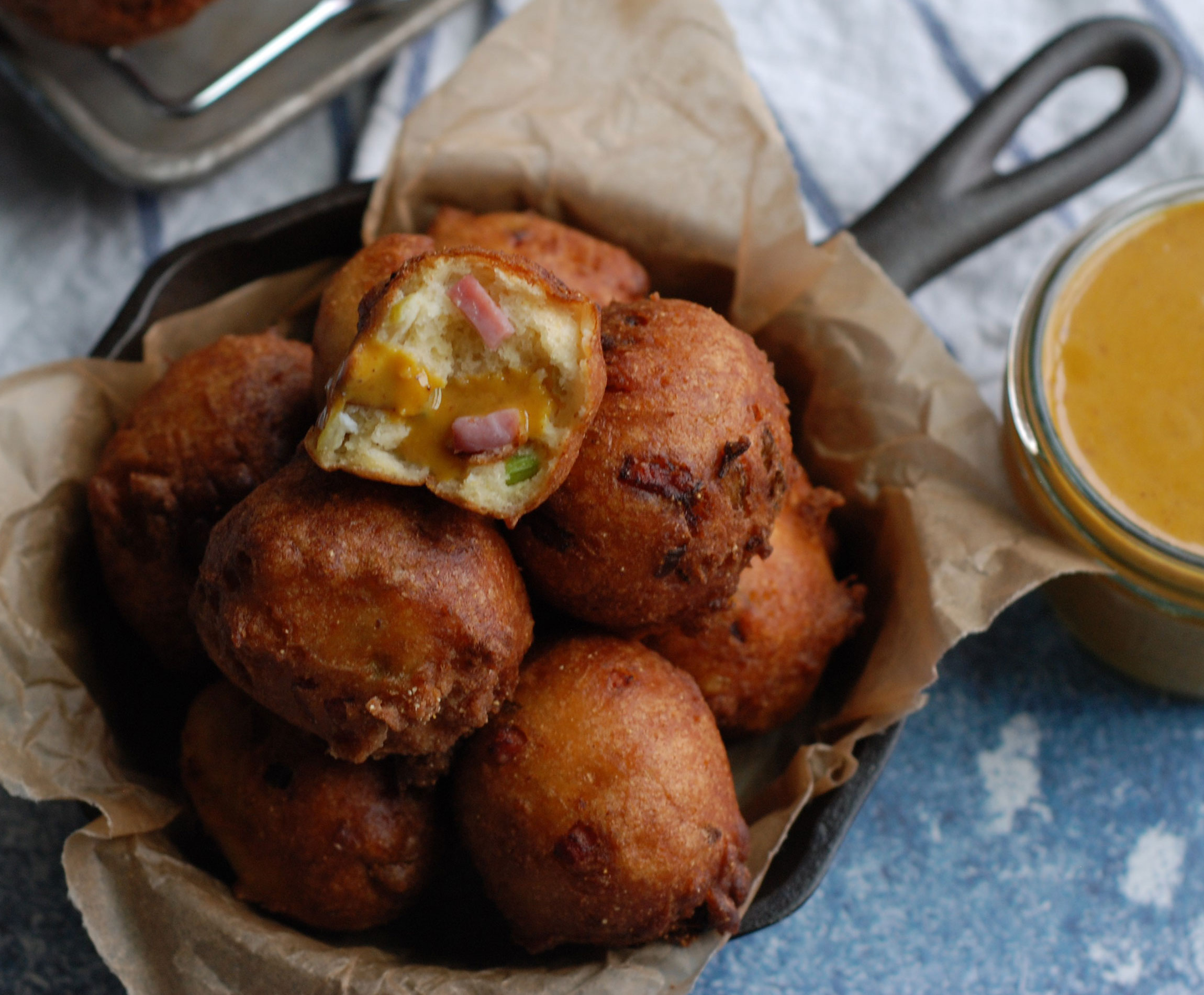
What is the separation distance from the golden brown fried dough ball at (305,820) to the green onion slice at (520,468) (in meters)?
0.39

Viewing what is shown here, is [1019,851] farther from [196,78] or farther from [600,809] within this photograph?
[196,78]

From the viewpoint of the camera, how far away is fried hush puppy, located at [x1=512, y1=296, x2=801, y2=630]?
120 cm

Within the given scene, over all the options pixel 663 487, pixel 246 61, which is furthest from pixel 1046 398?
pixel 246 61

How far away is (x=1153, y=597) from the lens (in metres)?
1.56

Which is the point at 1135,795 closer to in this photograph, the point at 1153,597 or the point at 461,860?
the point at 1153,597

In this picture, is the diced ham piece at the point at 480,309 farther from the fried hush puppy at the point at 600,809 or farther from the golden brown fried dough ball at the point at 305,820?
the golden brown fried dough ball at the point at 305,820

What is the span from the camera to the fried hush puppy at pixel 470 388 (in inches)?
43.1

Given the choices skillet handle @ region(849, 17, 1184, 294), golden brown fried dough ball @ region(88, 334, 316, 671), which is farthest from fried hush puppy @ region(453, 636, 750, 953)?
skillet handle @ region(849, 17, 1184, 294)

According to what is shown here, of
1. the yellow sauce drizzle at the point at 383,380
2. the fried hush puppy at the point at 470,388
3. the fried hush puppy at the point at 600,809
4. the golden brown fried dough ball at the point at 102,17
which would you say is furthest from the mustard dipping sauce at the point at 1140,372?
the golden brown fried dough ball at the point at 102,17

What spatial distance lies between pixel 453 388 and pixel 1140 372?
1.01 meters

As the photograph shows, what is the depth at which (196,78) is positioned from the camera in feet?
6.69

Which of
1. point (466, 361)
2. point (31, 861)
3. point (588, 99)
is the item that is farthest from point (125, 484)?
point (588, 99)

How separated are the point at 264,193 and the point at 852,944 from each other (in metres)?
1.56

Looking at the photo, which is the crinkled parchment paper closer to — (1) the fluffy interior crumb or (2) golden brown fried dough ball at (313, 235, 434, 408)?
(2) golden brown fried dough ball at (313, 235, 434, 408)
